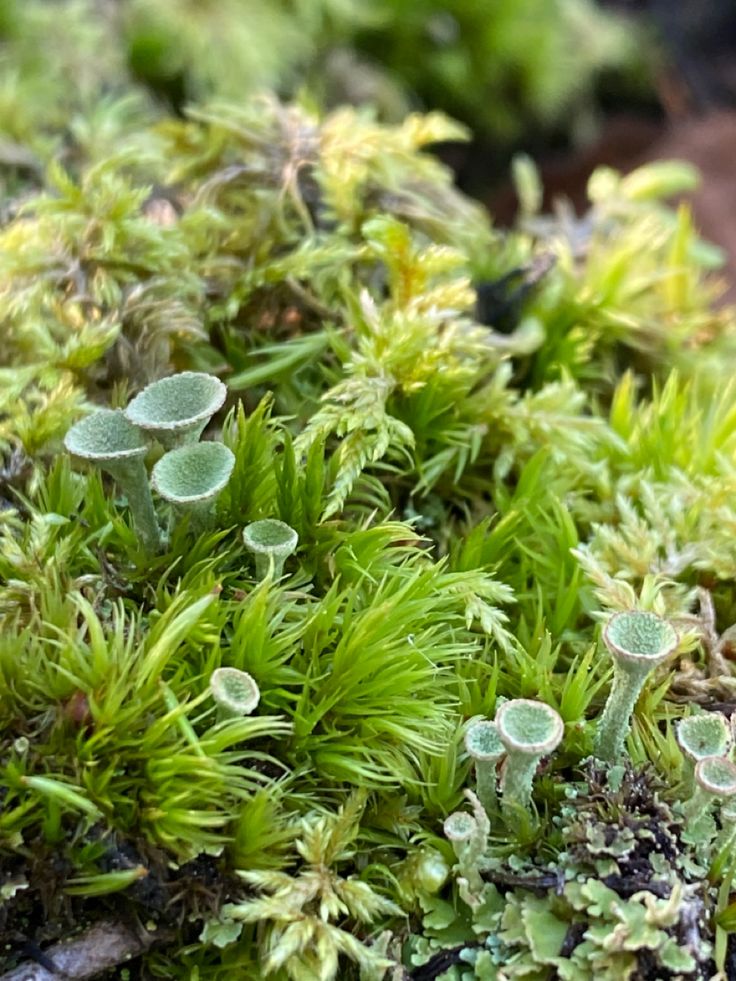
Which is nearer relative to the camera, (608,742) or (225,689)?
(225,689)

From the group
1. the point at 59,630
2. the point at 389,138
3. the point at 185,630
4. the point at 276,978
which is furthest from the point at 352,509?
the point at 389,138

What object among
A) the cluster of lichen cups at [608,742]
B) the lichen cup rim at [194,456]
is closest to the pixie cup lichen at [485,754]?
the cluster of lichen cups at [608,742]

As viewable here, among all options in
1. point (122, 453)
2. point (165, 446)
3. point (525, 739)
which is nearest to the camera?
point (525, 739)

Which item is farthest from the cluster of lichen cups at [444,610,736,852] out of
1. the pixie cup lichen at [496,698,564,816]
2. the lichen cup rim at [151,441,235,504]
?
the lichen cup rim at [151,441,235,504]

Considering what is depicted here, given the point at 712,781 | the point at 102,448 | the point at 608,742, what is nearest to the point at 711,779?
the point at 712,781

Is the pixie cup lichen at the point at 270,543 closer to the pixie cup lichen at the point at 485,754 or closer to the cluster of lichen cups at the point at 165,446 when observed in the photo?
the cluster of lichen cups at the point at 165,446

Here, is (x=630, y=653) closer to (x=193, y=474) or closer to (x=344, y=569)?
(x=344, y=569)

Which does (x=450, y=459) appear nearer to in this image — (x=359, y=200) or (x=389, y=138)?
(x=359, y=200)
